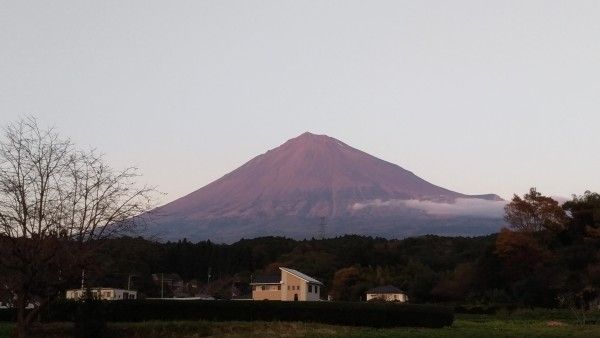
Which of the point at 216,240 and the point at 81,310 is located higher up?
the point at 216,240

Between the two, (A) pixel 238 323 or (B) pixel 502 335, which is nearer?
(B) pixel 502 335

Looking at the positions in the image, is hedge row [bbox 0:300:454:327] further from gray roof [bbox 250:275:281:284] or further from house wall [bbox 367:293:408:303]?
house wall [bbox 367:293:408:303]

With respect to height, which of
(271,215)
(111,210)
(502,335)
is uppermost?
(271,215)

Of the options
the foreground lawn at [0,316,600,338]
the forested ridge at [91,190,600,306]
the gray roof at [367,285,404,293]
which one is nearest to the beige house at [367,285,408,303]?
the gray roof at [367,285,404,293]

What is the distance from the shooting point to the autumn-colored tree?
3132 inches

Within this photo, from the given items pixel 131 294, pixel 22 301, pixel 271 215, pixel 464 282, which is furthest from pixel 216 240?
pixel 22 301

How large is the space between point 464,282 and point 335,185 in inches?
2853

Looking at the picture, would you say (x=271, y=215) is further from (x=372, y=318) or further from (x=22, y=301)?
(x=22, y=301)

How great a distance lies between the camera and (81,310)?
1262 inches

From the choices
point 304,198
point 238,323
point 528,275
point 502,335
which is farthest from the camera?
point 304,198

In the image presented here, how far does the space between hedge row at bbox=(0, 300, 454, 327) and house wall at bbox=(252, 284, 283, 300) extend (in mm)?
31140

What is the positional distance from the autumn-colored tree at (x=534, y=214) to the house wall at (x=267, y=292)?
25.2m

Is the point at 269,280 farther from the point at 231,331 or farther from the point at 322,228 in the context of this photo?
the point at 322,228

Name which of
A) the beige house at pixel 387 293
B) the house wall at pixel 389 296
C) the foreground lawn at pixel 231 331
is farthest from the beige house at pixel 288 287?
the foreground lawn at pixel 231 331
